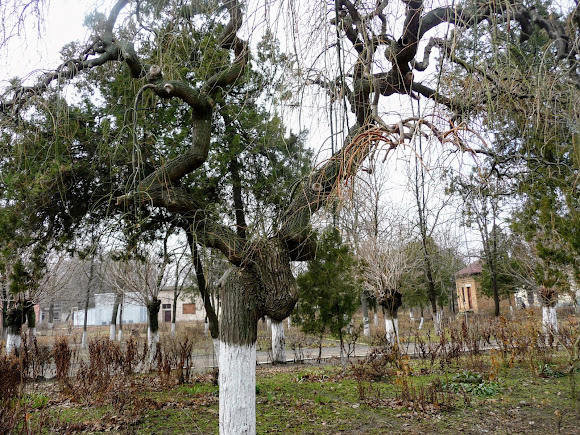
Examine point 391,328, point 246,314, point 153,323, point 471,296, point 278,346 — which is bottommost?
point 278,346

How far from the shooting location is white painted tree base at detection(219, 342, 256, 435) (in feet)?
14.5

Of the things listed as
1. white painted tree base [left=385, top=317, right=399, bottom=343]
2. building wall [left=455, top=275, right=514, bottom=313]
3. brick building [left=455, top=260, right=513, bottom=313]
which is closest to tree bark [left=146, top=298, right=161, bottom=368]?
white painted tree base [left=385, top=317, right=399, bottom=343]

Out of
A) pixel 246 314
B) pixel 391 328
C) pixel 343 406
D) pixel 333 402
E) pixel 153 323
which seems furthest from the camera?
pixel 391 328

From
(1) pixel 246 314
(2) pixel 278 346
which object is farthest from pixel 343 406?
(2) pixel 278 346

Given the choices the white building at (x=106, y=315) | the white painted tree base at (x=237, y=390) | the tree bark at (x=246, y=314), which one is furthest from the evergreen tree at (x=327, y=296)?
the white building at (x=106, y=315)

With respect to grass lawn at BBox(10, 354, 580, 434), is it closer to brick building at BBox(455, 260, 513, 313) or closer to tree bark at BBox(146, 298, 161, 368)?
tree bark at BBox(146, 298, 161, 368)

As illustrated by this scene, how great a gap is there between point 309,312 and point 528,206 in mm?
5785

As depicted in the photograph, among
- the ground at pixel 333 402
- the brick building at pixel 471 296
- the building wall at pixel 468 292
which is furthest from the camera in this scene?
the building wall at pixel 468 292

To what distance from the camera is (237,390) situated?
4.48 meters

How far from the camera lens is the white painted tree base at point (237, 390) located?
14.5ft

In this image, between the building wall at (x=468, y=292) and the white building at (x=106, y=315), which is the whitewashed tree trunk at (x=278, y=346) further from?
the white building at (x=106, y=315)

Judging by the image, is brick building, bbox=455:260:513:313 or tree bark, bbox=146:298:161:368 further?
brick building, bbox=455:260:513:313

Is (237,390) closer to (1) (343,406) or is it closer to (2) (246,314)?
(2) (246,314)

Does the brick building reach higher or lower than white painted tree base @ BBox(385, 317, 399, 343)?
higher
